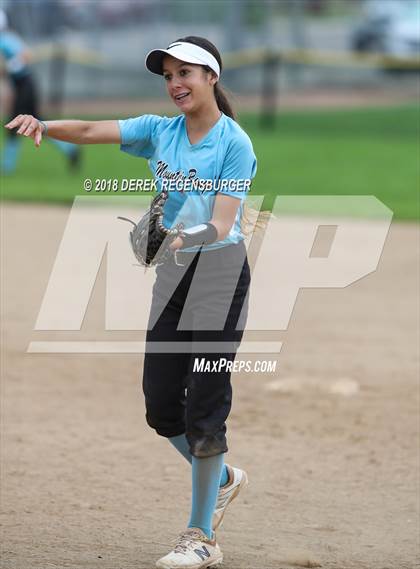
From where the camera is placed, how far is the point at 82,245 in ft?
39.6

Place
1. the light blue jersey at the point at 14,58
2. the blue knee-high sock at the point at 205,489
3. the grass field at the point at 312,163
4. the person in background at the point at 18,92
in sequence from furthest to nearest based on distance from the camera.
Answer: the person in background at the point at 18,92
the light blue jersey at the point at 14,58
the grass field at the point at 312,163
the blue knee-high sock at the point at 205,489

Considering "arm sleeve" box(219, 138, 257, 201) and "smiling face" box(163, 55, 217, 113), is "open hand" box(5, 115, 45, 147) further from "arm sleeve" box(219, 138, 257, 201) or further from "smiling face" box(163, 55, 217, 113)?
"arm sleeve" box(219, 138, 257, 201)

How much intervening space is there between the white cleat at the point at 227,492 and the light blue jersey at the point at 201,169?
1.06 meters

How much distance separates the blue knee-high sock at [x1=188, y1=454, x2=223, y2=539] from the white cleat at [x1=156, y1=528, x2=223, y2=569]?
4 cm

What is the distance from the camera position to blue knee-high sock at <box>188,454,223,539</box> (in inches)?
191

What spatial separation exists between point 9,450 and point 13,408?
806 mm

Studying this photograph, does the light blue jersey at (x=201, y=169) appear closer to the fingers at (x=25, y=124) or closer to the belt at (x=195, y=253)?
the belt at (x=195, y=253)

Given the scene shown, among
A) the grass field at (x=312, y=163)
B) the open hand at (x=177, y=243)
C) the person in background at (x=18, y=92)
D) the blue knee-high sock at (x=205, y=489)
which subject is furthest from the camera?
the person in background at (x=18, y=92)

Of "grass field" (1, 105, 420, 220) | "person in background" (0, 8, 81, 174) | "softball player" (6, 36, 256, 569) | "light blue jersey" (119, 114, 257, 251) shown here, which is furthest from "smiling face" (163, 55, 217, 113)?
"person in background" (0, 8, 81, 174)

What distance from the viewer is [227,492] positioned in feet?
17.0

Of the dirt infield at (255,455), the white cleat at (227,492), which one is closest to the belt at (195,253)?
the white cleat at (227,492)

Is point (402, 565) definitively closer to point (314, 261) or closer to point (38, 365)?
point (38, 365)

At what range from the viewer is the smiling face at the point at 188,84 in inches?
186

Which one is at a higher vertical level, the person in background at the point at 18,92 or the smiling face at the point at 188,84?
the smiling face at the point at 188,84
